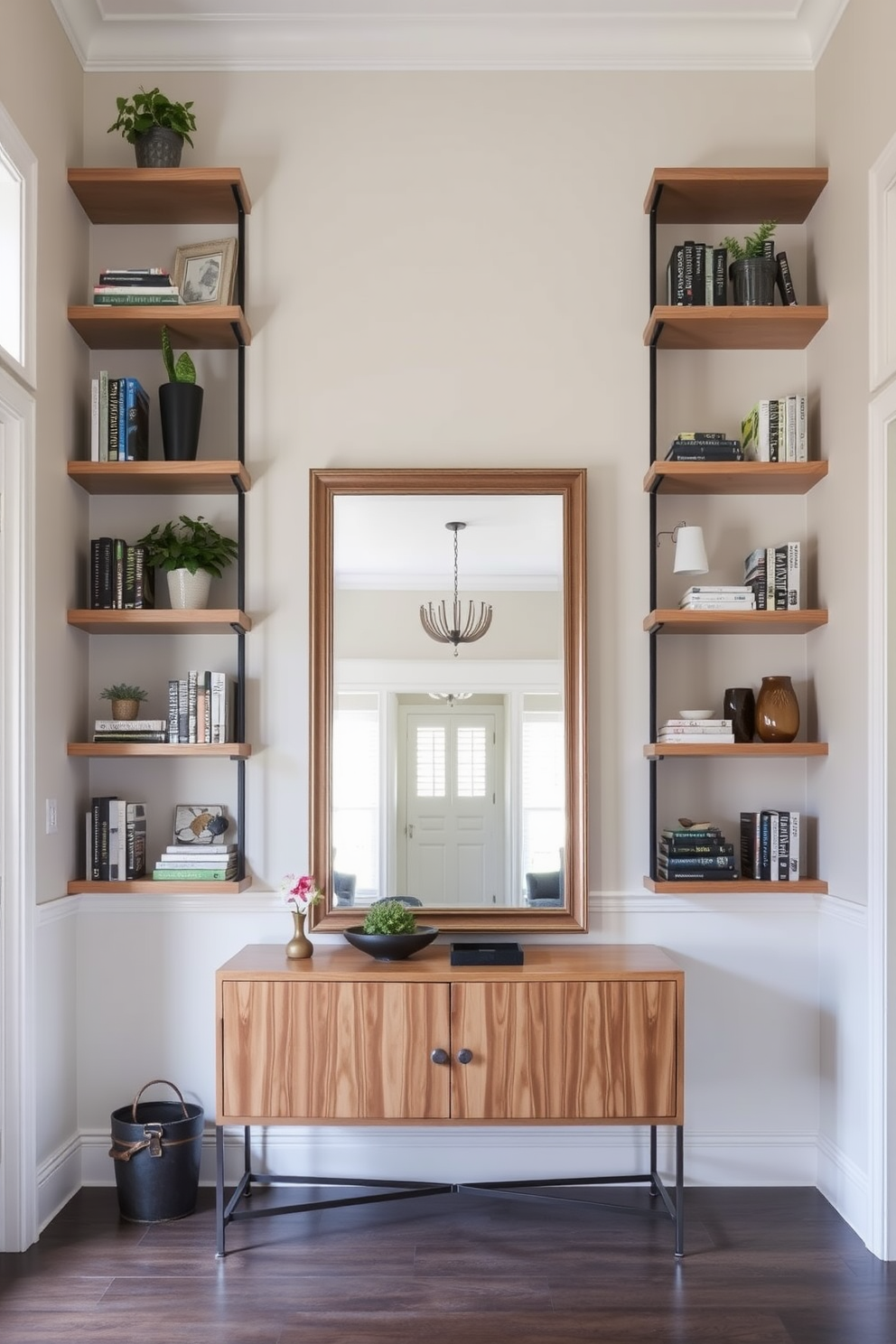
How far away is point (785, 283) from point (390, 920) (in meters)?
2.14

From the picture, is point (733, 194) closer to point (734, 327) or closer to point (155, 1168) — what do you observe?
point (734, 327)

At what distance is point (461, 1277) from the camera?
282cm

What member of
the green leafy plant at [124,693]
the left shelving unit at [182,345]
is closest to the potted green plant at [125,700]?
the green leafy plant at [124,693]

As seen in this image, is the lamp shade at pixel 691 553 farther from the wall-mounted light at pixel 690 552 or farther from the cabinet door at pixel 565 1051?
the cabinet door at pixel 565 1051

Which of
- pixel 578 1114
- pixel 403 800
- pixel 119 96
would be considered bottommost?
pixel 578 1114

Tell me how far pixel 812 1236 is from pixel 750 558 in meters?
1.85

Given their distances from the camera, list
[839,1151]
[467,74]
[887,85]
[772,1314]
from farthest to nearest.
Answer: [467,74] < [839,1151] < [887,85] < [772,1314]

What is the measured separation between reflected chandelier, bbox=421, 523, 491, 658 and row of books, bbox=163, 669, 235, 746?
0.62m

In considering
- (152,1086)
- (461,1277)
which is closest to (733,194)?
(461,1277)

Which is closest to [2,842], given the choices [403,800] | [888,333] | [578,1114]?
[403,800]

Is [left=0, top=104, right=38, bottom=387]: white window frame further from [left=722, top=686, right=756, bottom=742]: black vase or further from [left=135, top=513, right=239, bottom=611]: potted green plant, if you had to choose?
[left=722, top=686, right=756, bottom=742]: black vase

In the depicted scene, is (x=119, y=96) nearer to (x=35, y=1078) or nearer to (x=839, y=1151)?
(x=35, y=1078)

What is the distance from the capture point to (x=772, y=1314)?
8.63 feet

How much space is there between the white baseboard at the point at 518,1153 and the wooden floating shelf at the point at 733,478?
189 centimetres
